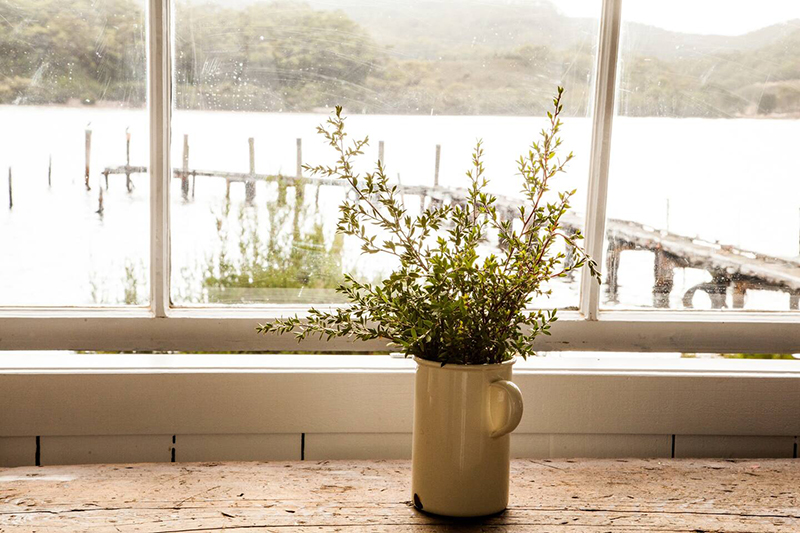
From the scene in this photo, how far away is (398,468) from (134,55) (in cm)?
75

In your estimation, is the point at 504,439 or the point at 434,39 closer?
the point at 504,439

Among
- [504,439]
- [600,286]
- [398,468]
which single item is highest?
[600,286]

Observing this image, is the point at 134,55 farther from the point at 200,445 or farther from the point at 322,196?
the point at 200,445

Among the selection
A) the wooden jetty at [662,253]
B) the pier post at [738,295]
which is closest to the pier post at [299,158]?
the wooden jetty at [662,253]

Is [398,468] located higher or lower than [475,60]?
lower

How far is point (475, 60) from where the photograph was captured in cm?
130

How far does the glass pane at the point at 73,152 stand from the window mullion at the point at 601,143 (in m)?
0.73

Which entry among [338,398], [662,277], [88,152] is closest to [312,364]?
[338,398]

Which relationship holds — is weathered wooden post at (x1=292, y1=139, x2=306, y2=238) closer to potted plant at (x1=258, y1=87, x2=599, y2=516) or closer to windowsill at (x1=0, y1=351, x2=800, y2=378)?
windowsill at (x1=0, y1=351, x2=800, y2=378)

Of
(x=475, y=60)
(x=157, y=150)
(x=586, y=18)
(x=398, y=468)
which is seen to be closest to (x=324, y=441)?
(x=398, y=468)

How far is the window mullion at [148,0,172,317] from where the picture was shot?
1210 mm

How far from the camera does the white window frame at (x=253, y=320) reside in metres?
1.24

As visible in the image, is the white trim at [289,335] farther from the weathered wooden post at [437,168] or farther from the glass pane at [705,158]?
the weathered wooden post at [437,168]

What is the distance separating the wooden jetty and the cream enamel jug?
1.44ft
